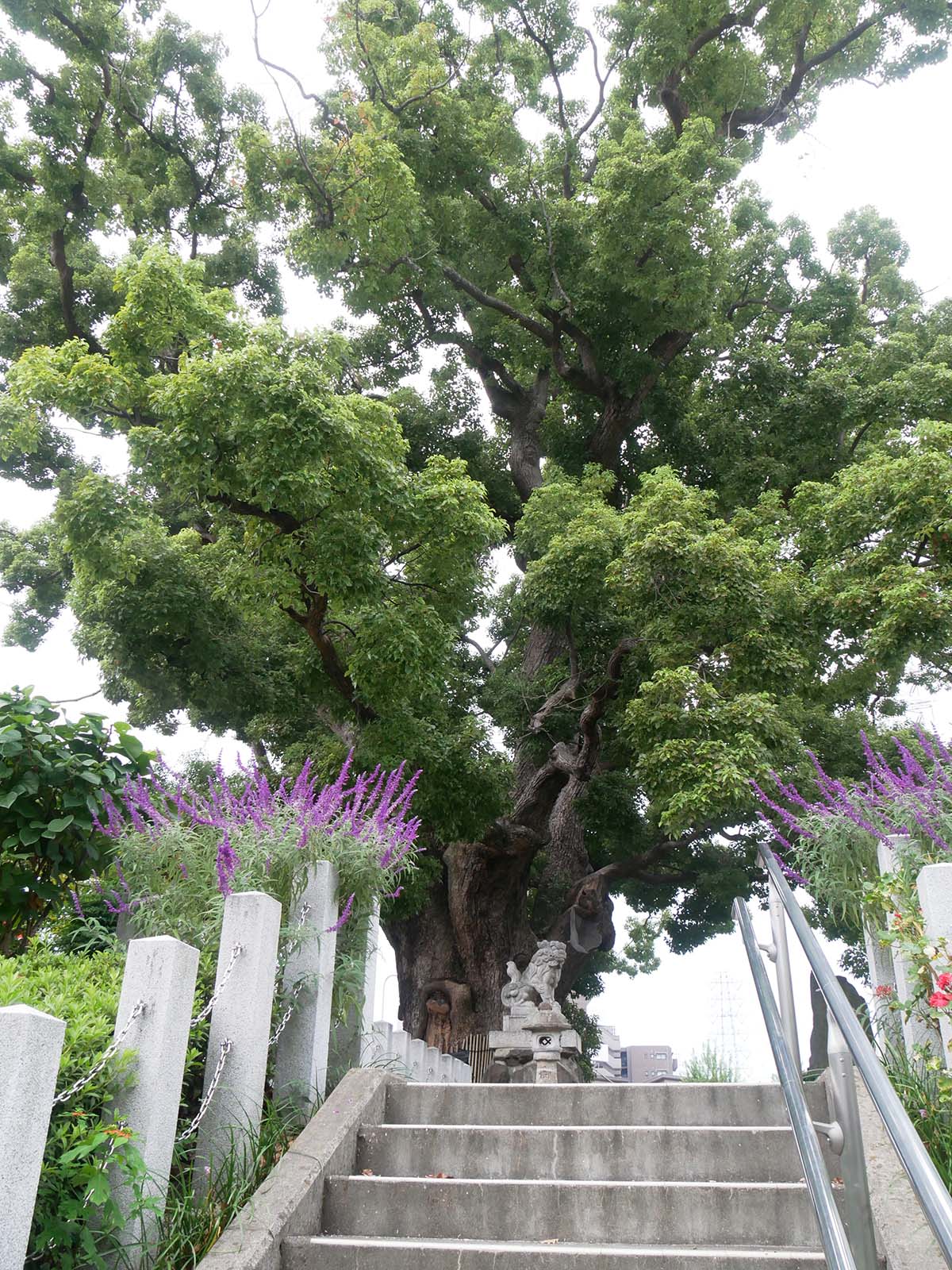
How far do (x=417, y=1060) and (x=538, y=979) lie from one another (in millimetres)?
4562

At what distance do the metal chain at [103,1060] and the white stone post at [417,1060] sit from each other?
125 inches

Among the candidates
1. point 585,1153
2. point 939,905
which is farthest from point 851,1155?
point 585,1153

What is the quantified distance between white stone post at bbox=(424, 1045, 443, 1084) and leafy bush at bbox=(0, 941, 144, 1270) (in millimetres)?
4045

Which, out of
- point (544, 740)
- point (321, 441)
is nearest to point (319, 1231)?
point (321, 441)

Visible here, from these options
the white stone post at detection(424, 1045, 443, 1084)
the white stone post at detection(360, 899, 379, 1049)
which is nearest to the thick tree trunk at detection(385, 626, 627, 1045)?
the white stone post at detection(424, 1045, 443, 1084)

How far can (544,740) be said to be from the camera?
42.6 feet

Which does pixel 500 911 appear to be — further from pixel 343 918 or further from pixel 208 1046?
pixel 208 1046

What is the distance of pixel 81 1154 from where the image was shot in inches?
108

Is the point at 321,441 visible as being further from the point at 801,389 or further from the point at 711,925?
the point at 711,925

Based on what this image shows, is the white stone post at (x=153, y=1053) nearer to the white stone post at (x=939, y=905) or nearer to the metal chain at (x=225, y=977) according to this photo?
the metal chain at (x=225, y=977)

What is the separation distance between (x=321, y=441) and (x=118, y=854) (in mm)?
4707

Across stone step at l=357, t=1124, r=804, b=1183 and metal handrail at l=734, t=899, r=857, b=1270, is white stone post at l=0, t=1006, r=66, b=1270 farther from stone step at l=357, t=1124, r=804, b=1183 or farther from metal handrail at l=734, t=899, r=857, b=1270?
stone step at l=357, t=1124, r=804, b=1183

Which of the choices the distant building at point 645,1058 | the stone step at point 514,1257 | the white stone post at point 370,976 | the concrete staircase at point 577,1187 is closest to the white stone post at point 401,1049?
the white stone post at point 370,976

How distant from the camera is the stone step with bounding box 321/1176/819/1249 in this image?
3.49 meters
